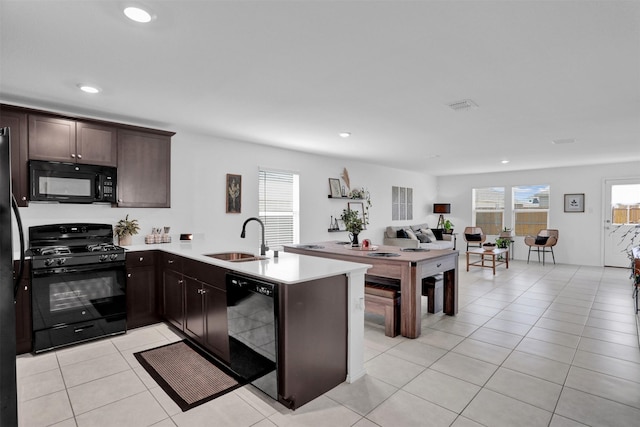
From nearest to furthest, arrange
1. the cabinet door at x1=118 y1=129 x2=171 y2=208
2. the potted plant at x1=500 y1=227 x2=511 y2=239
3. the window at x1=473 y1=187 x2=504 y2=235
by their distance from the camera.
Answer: the cabinet door at x1=118 y1=129 x2=171 y2=208
the potted plant at x1=500 y1=227 x2=511 y2=239
the window at x1=473 y1=187 x2=504 y2=235

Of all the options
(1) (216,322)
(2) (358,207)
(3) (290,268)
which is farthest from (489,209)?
(1) (216,322)

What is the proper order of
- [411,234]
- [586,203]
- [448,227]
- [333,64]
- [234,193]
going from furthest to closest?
[448,227], [411,234], [586,203], [234,193], [333,64]

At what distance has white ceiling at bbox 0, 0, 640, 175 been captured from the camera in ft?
5.98

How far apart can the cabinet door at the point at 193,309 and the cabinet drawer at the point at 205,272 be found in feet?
0.24

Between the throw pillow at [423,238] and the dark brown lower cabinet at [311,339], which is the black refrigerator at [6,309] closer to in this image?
the dark brown lower cabinet at [311,339]

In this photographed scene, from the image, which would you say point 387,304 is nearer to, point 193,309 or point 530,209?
point 193,309

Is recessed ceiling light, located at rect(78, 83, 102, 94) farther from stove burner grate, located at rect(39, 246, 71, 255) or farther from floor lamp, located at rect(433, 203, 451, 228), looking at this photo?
floor lamp, located at rect(433, 203, 451, 228)

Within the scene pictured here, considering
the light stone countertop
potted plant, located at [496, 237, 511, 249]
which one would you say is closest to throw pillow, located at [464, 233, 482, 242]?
potted plant, located at [496, 237, 511, 249]

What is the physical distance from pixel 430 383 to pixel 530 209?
7.89 metres

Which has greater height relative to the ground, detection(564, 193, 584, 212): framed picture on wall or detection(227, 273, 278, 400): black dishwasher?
detection(564, 193, 584, 212): framed picture on wall

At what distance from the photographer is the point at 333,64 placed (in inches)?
96.3

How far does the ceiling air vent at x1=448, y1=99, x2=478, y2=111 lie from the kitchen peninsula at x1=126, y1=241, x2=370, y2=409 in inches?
77.5

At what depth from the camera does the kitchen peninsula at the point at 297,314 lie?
2162 millimetres

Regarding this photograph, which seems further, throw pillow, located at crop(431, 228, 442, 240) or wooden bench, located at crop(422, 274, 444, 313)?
throw pillow, located at crop(431, 228, 442, 240)
